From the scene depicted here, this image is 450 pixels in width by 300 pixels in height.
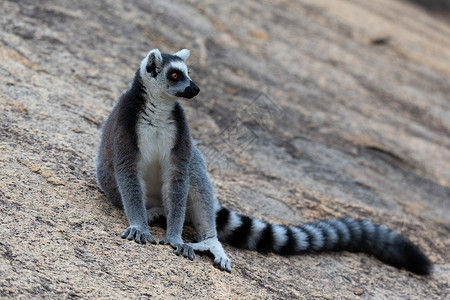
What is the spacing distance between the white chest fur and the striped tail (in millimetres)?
747

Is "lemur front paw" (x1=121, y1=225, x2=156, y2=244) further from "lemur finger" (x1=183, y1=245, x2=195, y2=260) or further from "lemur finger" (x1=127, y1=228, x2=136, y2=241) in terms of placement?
"lemur finger" (x1=183, y1=245, x2=195, y2=260)

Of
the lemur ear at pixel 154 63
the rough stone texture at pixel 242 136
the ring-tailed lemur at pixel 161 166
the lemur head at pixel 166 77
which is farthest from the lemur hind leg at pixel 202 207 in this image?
the lemur ear at pixel 154 63

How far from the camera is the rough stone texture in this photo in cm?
371

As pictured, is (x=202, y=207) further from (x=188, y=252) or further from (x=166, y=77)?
(x=166, y=77)

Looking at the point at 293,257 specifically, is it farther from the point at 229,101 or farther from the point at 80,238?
the point at 229,101

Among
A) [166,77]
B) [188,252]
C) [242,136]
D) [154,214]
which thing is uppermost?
[166,77]

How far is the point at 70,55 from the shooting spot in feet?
24.0

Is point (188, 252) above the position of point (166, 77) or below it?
below

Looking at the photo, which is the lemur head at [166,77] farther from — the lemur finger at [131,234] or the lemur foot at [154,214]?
the lemur finger at [131,234]

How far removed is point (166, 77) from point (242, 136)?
3.37 m

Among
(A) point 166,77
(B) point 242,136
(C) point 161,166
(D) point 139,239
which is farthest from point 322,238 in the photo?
(B) point 242,136

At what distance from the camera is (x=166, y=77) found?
4.17m

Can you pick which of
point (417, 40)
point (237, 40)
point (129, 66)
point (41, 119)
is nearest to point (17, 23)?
point (129, 66)

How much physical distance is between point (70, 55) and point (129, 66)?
866mm
